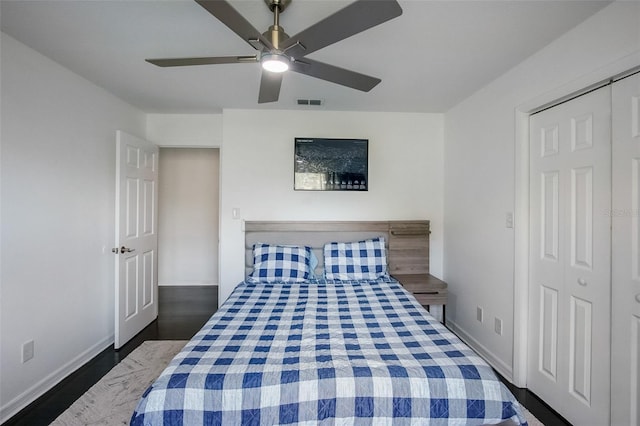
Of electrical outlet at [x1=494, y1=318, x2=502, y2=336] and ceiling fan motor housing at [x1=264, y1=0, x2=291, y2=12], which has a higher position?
ceiling fan motor housing at [x1=264, y1=0, x2=291, y2=12]

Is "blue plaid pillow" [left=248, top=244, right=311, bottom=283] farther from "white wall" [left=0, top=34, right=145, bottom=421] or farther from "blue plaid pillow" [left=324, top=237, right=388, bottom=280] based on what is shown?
"white wall" [left=0, top=34, right=145, bottom=421]

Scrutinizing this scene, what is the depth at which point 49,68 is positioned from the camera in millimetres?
2207

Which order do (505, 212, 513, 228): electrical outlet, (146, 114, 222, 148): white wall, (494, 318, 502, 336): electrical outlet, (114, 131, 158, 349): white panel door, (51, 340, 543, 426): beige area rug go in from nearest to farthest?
(51, 340, 543, 426): beige area rug < (505, 212, 513, 228): electrical outlet < (494, 318, 502, 336): electrical outlet < (114, 131, 158, 349): white panel door < (146, 114, 222, 148): white wall

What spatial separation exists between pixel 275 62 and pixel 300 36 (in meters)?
0.19

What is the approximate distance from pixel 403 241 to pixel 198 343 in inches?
94.2

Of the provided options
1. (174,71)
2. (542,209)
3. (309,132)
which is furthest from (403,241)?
(174,71)

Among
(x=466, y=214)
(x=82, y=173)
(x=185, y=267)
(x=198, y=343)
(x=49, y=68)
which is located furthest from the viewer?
(x=185, y=267)

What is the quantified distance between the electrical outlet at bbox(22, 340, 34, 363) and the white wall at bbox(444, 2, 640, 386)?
3532 mm

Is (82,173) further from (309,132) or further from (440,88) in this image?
(440,88)

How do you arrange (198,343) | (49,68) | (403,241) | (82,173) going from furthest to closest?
(403,241) < (82,173) < (49,68) < (198,343)

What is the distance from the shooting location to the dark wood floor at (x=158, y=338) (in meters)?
1.93

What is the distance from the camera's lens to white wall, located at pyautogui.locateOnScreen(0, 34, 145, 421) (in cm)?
193

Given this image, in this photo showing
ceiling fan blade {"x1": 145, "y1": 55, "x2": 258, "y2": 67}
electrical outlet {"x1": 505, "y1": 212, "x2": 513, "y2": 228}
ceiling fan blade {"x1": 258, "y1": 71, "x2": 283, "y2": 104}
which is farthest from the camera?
electrical outlet {"x1": 505, "y1": 212, "x2": 513, "y2": 228}

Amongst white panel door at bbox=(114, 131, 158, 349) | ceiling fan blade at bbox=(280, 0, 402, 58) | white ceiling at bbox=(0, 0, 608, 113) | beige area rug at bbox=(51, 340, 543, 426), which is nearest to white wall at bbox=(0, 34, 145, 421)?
white panel door at bbox=(114, 131, 158, 349)
